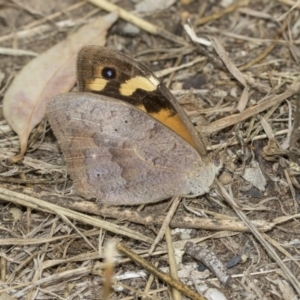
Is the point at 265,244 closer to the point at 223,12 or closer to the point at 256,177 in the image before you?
the point at 256,177

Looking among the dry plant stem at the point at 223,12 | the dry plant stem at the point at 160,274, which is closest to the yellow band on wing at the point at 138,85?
the dry plant stem at the point at 160,274

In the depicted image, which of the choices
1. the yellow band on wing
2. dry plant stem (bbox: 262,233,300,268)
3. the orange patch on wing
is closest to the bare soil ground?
dry plant stem (bbox: 262,233,300,268)

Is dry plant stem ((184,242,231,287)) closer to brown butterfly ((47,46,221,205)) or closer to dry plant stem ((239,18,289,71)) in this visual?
brown butterfly ((47,46,221,205))

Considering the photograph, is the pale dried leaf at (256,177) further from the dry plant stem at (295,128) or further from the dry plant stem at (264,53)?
the dry plant stem at (264,53)

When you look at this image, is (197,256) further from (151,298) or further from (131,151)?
(131,151)

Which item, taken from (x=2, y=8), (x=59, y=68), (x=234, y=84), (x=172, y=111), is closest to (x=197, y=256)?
(x=172, y=111)
